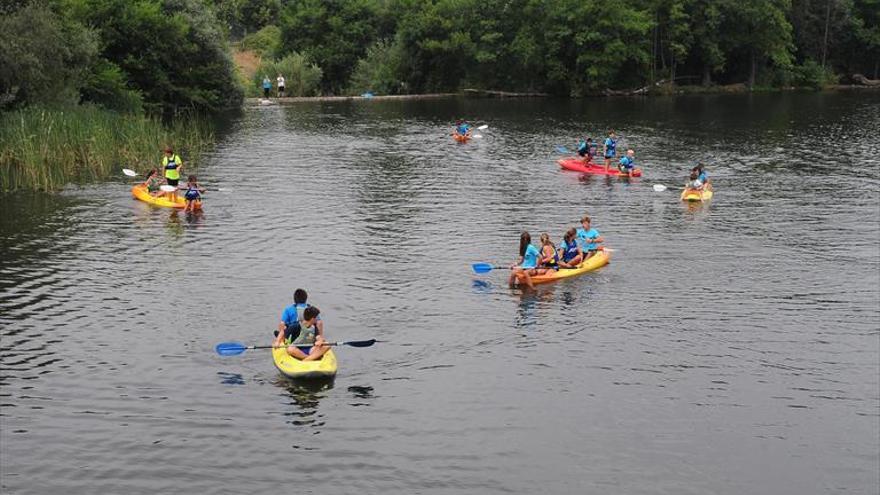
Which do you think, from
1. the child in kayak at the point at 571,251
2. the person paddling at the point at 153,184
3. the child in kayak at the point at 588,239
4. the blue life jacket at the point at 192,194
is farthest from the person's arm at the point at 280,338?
the person paddling at the point at 153,184

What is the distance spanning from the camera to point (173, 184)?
1513 inches

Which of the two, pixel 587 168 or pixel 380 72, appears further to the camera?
pixel 380 72

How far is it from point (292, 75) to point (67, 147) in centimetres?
4735

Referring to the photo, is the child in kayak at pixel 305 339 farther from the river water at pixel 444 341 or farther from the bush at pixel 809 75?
the bush at pixel 809 75

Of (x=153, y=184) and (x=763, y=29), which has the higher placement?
(x=763, y=29)

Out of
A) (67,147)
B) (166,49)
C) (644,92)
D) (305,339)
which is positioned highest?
(166,49)

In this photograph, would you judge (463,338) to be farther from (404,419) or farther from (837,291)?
(837,291)

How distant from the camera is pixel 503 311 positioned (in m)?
25.5

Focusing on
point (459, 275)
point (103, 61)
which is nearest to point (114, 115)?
point (103, 61)

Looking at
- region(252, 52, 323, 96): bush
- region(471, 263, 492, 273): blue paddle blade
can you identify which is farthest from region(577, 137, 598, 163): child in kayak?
region(252, 52, 323, 96): bush

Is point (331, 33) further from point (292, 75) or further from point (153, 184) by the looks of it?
point (153, 184)

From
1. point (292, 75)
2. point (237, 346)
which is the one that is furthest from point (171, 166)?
point (292, 75)

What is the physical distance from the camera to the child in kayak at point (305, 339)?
2105 cm

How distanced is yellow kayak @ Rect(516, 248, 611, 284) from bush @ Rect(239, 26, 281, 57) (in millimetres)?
76384
